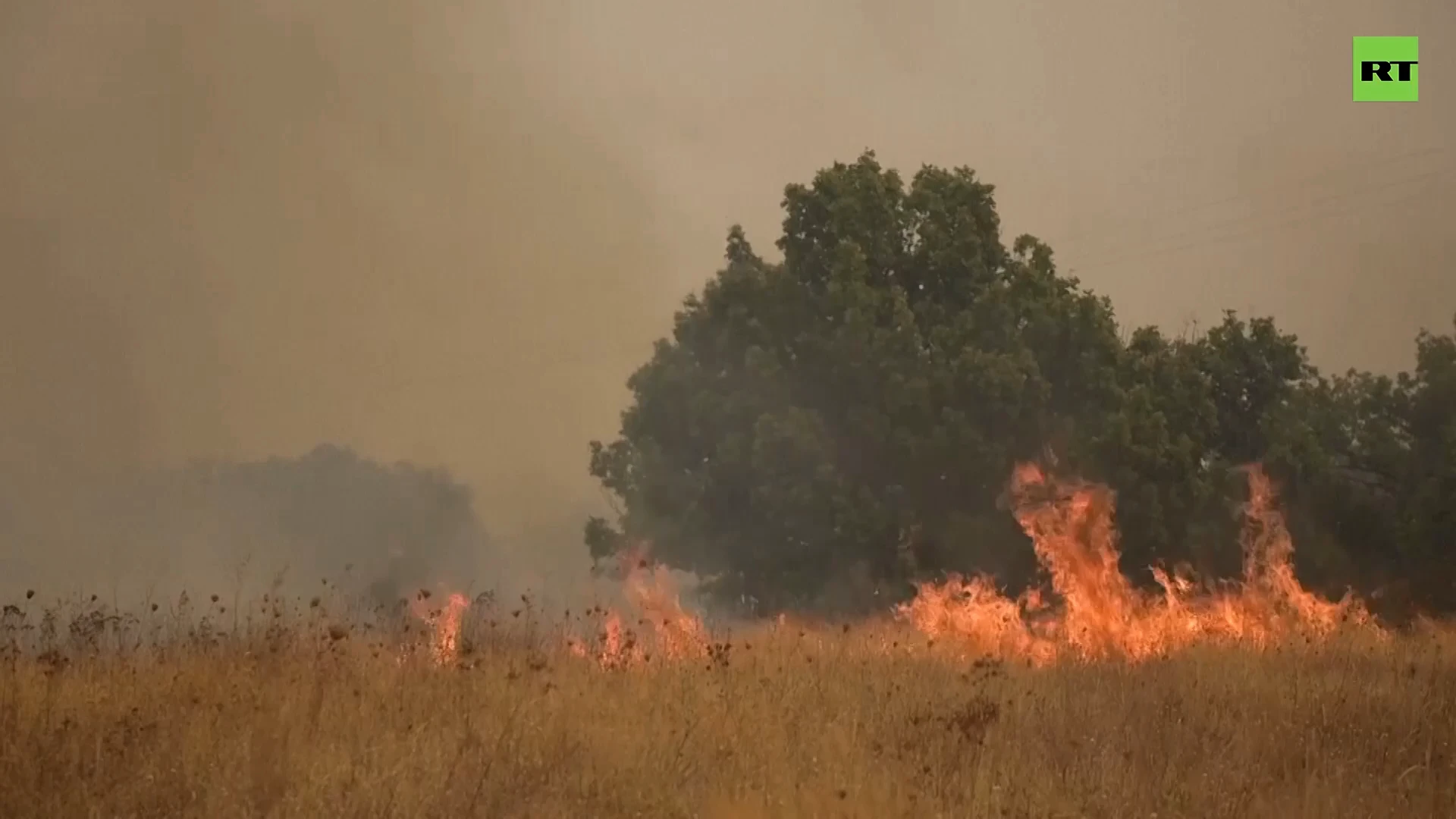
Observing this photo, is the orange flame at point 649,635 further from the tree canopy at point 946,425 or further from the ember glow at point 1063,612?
the tree canopy at point 946,425

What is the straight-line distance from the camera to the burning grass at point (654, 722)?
5953 millimetres

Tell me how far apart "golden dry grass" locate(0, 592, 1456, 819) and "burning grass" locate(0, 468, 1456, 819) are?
0.08 feet

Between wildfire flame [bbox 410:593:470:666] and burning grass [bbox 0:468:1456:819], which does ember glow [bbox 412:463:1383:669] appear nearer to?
wildfire flame [bbox 410:593:470:666]

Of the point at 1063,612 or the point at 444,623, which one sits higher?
the point at 444,623

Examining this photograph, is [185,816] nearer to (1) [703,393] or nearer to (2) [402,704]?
(2) [402,704]

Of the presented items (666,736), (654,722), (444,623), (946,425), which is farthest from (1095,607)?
Answer: (666,736)

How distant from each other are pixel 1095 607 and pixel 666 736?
31.8ft

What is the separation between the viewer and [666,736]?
7.09 metres

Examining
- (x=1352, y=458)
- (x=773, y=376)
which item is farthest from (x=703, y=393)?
(x=1352, y=458)

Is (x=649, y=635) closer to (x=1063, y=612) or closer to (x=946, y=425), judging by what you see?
(x=1063, y=612)

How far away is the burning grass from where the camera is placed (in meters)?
5.95

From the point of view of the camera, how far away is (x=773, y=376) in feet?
71.6

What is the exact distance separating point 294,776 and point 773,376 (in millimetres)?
16400

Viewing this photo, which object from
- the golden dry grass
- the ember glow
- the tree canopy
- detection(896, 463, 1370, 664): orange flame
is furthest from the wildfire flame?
the tree canopy
